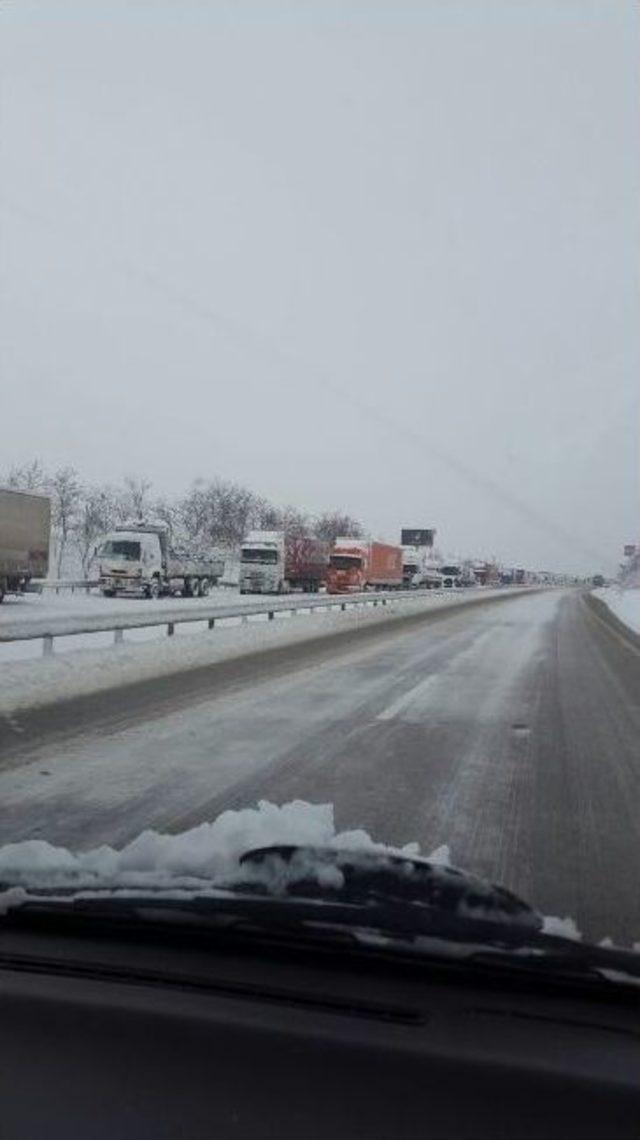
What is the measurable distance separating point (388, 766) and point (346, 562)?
50.0m

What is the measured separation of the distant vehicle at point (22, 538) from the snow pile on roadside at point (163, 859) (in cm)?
2901

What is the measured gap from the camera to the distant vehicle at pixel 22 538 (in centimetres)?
3131

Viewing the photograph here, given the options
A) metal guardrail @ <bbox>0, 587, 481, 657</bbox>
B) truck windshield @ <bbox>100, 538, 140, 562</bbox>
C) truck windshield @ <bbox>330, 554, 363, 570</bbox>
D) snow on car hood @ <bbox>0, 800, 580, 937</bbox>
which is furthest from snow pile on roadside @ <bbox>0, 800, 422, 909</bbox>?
truck windshield @ <bbox>330, 554, 363, 570</bbox>

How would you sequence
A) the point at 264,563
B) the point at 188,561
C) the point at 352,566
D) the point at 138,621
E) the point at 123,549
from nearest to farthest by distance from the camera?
the point at 138,621 < the point at 123,549 < the point at 188,561 < the point at 264,563 < the point at 352,566

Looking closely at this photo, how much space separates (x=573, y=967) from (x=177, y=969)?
1.00 metres

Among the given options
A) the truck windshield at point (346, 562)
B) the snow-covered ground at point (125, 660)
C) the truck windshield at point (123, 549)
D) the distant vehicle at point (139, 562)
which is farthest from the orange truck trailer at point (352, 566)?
the snow-covered ground at point (125, 660)

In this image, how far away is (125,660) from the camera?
14.1 metres

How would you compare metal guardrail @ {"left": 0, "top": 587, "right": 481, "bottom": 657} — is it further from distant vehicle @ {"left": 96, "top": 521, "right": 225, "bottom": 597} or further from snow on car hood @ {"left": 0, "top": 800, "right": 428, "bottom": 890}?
distant vehicle @ {"left": 96, "top": 521, "right": 225, "bottom": 597}

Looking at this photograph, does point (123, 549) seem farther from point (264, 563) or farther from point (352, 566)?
point (352, 566)

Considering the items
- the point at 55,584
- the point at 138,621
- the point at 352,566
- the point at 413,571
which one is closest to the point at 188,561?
the point at 55,584

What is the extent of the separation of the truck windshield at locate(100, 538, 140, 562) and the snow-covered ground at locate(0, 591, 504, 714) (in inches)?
718

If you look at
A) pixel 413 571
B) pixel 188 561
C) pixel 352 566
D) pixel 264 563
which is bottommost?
pixel 188 561

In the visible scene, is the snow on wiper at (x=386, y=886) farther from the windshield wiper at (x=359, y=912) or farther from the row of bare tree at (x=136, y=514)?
the row of bare tree at (x=136, y=514)

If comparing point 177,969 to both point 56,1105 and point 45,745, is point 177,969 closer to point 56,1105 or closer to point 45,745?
point 56,1105
